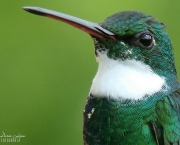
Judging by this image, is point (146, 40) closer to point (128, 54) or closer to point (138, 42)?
point (138, 42)

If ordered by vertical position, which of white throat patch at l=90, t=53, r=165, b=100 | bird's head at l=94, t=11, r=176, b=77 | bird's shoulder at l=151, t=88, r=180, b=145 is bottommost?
bird's shoulder at l=151, t=88, r=180, b=145

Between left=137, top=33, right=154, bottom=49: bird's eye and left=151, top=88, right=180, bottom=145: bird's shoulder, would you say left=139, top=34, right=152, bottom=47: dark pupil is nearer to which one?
left=137, top=33, right=154, bottom=49: bird's eye

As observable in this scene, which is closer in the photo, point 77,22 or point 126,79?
point 77,22

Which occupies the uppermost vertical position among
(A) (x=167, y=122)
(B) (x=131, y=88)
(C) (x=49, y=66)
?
(C) (x=49, y=66)

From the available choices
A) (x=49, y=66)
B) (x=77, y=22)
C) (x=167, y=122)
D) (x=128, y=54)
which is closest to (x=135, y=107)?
(x=167, y=122)

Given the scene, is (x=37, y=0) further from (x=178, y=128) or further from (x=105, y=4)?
(x=178, y=128)

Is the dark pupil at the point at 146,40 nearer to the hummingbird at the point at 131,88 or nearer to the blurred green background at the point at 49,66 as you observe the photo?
the hummingbird at the point at 131,88

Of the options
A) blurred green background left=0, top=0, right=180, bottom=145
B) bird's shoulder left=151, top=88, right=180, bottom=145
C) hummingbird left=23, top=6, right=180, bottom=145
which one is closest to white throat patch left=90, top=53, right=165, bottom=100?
hummingbird left=23, top=6, right=180, bottom=145
